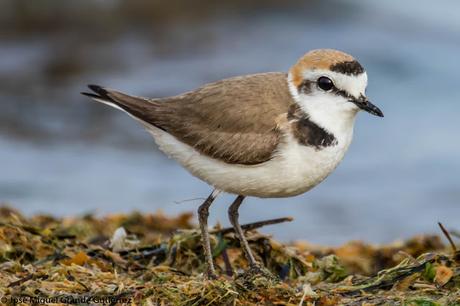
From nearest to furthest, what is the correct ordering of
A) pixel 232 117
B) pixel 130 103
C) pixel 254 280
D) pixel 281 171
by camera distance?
pixel 254 280, pixel 281 171, pixel 232 117, pixel 130 103

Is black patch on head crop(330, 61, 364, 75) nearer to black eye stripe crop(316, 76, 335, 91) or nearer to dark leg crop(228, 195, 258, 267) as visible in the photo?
black eye stripe crop(316, 76, 335, 91)

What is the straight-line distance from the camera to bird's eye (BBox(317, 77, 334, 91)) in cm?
538

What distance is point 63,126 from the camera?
12.6 m

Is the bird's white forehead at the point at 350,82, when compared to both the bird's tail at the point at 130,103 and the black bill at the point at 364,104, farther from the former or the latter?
the bird's tail at the point at 130,103

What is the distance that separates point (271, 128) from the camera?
5.35 m

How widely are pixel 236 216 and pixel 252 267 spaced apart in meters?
0.48

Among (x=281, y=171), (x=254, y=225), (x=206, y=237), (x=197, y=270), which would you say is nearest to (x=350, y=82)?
(x=281, y=171)

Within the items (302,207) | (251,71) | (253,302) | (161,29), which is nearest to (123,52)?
(161,29)

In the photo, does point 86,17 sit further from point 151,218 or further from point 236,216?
point 236,216

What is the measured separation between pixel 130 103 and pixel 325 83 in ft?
4.47

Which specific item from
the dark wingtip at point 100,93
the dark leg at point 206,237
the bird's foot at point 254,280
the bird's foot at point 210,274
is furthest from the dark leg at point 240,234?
the dark wingtip at point 100,93

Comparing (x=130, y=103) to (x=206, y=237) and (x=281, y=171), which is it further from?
(x=281, y=171)

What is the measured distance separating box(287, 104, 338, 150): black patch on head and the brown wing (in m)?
0.11

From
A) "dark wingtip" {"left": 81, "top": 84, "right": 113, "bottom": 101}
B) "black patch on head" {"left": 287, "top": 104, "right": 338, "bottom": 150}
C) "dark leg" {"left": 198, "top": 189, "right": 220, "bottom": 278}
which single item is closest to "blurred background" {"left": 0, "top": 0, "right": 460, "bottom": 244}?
"dark wingtip" {"left": 81, "top": 84, "right": 113, "bottom": 101}
